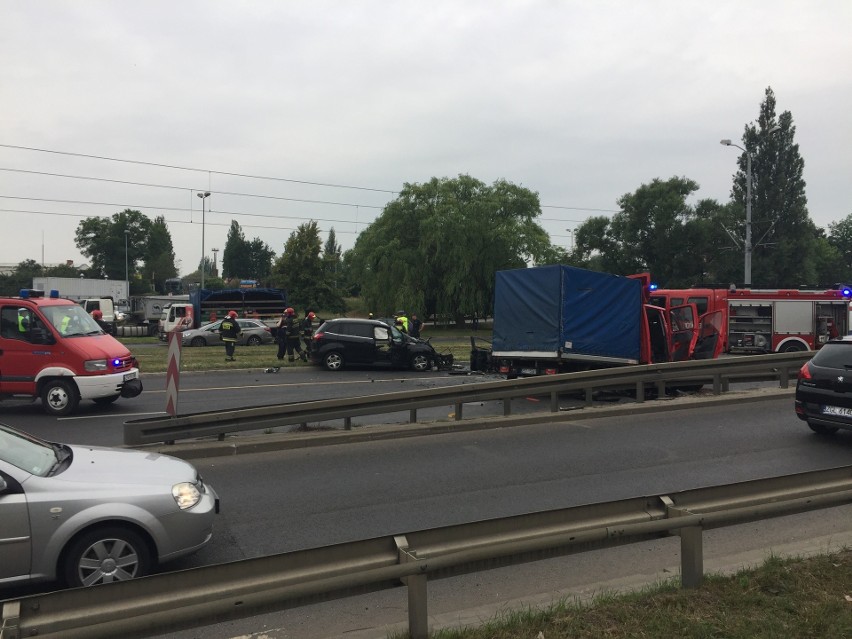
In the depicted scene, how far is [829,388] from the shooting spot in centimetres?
954

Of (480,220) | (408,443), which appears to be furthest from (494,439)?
(480,220)

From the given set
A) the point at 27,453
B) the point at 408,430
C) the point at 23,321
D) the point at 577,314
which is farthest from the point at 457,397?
the point at 23,321

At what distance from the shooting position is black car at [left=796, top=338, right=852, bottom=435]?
9344mm

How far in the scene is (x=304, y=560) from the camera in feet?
11.7

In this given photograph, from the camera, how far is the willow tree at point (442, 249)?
46.6 meters

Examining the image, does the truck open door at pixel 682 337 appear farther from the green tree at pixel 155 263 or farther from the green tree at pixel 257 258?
the green tree at pixel 257 258

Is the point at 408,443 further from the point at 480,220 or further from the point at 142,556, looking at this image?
the point at 480,220

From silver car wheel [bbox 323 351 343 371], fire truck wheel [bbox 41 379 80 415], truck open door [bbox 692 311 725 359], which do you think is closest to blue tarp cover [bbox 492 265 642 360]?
truck open door [bbox 692 311 725 359]

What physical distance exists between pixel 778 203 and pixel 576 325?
195 ft

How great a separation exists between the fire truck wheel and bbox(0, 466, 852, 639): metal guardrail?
406 inches

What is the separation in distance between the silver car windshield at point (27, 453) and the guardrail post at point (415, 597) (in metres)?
2.73

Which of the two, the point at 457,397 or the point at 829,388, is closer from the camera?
the point at 829,388

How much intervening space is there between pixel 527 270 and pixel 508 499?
29.2ft

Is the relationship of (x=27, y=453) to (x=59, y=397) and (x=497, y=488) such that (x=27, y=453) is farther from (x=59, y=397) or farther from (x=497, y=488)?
(x=59, y=397)
